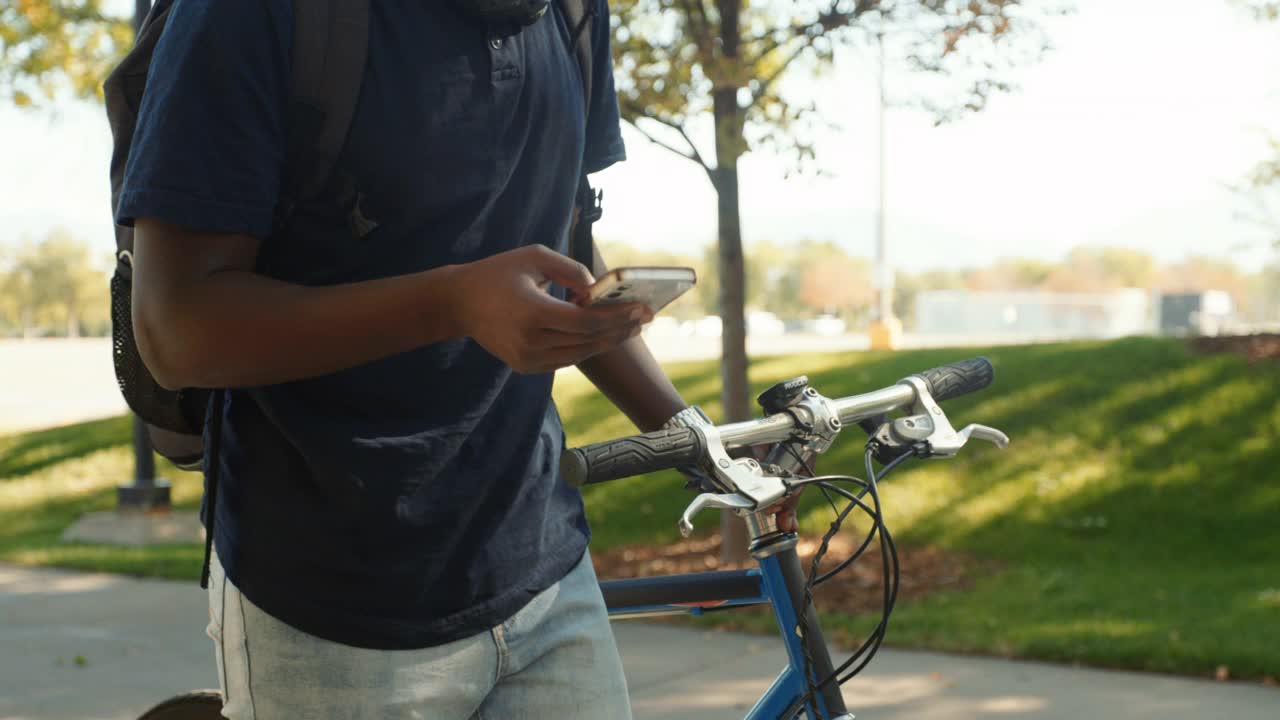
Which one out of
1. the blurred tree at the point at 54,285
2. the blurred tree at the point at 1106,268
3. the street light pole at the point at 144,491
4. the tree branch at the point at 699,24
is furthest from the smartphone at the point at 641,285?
the blurred tree at the point at 1106,268

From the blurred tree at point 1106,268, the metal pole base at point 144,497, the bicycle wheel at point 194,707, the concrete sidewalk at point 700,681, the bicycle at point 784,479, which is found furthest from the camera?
the blurred tree at point 1106,268

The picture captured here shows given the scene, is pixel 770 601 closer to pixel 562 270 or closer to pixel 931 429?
pixel 931 429

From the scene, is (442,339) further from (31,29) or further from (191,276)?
(31,29)

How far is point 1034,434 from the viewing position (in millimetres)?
10336

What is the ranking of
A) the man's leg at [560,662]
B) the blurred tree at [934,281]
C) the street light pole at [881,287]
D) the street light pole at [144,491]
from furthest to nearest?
the blurred tree at [934,281] → the street light pole at [881,287] → the street light pole at [144,491] → the man's leg at [560,662]

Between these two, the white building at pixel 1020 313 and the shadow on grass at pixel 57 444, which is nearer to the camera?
the shadow on grass at pixel 57 444

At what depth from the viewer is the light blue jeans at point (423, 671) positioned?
5.26 feet

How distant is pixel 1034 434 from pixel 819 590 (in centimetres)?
342

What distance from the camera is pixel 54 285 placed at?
302 feet

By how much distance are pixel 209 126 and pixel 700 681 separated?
15.5 ft

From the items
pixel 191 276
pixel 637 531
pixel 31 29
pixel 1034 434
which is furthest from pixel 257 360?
pixel 31 29

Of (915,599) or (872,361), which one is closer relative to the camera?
(915,599)

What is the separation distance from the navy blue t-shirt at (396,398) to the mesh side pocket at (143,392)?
15 cm

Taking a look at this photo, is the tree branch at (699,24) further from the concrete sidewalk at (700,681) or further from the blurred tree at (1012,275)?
the blurred tree at (1012,275)
